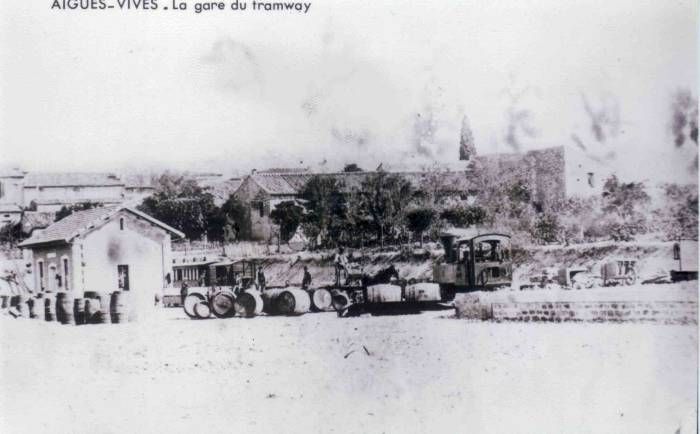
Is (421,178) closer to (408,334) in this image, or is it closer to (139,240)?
(408,334)

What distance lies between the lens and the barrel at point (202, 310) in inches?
178

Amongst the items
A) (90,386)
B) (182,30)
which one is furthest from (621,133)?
(90,386)

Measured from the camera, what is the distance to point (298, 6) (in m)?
4.43

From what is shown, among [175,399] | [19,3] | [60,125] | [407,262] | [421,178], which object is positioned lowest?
[175,399]

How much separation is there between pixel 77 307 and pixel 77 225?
1.46 ft

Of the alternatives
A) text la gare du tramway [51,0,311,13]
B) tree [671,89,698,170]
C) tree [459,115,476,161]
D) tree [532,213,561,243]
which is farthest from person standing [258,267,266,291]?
tree [671,89,698,170]

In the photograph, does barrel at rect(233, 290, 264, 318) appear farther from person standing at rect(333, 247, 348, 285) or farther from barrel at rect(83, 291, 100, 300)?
barrel at rect(83, 291, 100, 300)

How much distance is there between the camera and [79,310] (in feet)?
→ 14.7

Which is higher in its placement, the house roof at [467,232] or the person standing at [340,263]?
the house roof at [467,232]

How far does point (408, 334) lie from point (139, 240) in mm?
1576

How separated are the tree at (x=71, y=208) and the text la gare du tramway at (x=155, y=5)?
1.04m

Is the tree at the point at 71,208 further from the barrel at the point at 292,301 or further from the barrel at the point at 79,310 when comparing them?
the barrel at the point at 292,301

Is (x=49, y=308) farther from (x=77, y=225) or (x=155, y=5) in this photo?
(x=155, y=5)

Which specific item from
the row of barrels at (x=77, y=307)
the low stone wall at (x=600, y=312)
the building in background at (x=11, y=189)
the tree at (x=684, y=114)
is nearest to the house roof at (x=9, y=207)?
the building in background at (x=11, y=189)
